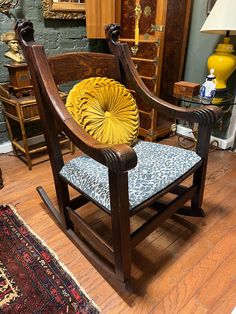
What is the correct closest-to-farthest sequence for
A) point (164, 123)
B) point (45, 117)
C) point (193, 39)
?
point (45, 117)
point (193, 39)
point (164, 123)

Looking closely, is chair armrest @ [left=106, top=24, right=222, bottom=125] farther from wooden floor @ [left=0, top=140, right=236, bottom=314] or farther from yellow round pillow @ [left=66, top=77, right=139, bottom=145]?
wooden floor @ [left=0, top=140, right=236, bottom=314]

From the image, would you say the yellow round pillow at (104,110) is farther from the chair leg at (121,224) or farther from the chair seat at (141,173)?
the chair leg at (121,224)

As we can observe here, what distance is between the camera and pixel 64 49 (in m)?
2.15

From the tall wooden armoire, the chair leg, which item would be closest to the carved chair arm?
the chair leg

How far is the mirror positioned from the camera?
1902mm

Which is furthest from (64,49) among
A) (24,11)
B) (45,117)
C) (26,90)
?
(45,117)

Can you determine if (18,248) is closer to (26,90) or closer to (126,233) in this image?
(126,233)

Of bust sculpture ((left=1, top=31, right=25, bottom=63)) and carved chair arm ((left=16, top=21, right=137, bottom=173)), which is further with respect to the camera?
bust sculpture ((left=1, top=31, right=25, bottom=63))

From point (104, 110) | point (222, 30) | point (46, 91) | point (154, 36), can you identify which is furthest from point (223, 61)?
point (46, 91)

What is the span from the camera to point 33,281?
1044mm

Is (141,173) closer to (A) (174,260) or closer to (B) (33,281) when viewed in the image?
(A) (174,260)

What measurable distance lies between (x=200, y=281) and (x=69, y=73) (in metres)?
1.06

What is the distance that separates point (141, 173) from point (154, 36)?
1.33 m

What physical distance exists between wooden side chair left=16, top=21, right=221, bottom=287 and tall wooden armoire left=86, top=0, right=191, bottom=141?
0.79 meters
